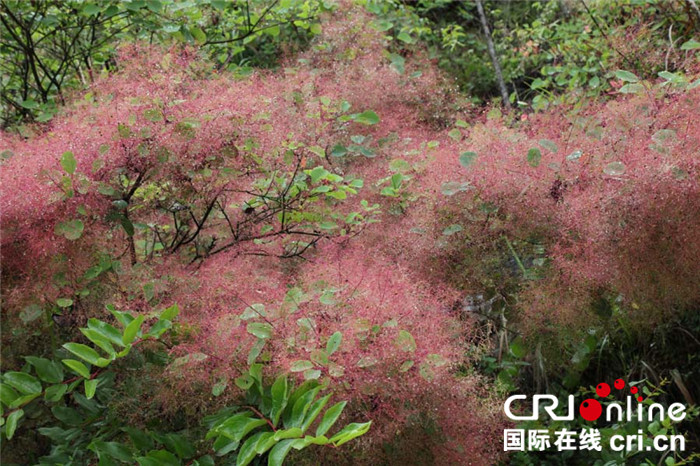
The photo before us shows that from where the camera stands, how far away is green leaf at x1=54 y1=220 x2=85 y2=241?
5.61 feet

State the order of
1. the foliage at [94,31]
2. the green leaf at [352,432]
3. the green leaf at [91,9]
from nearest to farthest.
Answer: the green leaf at [352,432] < the green leaf at [91,9] < the foliage at [94,31]

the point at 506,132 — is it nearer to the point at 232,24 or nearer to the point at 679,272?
the point at 679,272

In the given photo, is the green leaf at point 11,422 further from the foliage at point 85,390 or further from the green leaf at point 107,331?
the green leaf at point 107,331

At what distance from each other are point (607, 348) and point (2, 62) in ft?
10.2

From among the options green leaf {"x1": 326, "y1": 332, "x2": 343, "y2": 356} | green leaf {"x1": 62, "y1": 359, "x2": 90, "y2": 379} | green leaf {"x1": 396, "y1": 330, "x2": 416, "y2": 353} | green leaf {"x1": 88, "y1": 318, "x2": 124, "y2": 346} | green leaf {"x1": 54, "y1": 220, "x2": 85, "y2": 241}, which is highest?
green leaf {"x1": 54, "y1": 220, "x2": 85, "y2": 241}

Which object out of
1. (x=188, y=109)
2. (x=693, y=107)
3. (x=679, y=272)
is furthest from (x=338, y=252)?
(x=693, y=107)

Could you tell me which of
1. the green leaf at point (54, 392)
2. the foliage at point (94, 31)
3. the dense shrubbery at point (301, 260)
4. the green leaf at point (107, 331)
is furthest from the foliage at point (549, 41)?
the green leaf at point (54, 392)

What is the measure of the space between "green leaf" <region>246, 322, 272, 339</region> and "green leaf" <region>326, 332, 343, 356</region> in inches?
6.1

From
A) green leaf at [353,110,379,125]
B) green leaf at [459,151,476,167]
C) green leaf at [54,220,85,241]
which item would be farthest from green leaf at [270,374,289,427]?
green leaf at [353,110,379,125]

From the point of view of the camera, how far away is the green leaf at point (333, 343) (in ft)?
4.85

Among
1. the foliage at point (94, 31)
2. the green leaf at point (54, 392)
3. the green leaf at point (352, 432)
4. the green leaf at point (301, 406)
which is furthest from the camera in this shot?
the foliage at point (94, 31)

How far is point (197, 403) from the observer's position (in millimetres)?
1739

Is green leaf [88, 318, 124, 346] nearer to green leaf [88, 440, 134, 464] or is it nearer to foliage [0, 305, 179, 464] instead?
foliage [0, 305, 179, 464]

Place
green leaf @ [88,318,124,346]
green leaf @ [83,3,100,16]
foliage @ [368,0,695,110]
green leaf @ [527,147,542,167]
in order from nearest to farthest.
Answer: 1. green leaf @ [88,318,124,346]
2. green leaf @ [527,147,542,167]
3. green leaf @ [83,3,100,16]
4. foliage @ [368,0,695,110]
